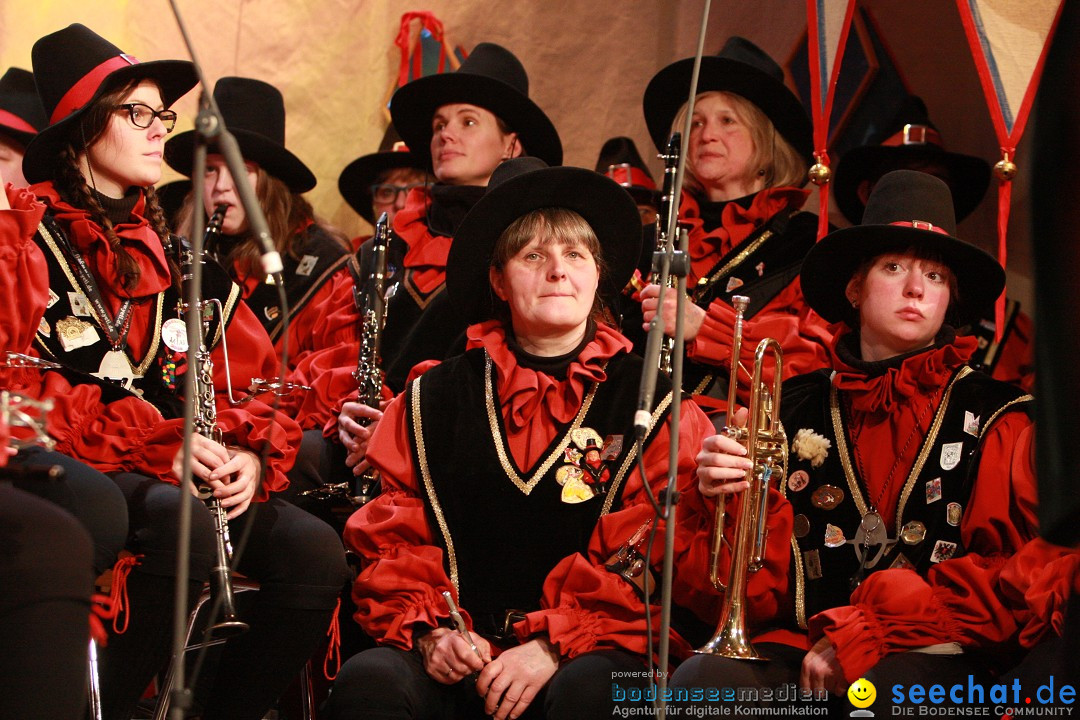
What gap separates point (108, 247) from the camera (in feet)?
11.2

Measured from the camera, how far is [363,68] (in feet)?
20.2

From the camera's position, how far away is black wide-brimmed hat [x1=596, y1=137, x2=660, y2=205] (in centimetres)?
522

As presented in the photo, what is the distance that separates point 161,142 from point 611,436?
162 cm

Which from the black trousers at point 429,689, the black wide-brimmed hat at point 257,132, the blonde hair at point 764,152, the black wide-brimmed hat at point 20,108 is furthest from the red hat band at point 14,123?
the black trousers at point 429,689

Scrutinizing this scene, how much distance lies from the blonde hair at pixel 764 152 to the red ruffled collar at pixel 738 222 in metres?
0.12

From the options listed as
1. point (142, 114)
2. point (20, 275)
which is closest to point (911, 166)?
point (142, 114)

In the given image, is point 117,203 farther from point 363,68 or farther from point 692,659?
point 363,68

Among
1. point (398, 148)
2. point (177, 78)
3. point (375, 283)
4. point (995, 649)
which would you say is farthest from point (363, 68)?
point (995, 649)

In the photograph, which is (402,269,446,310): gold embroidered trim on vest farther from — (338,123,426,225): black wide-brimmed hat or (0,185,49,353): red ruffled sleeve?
(0,185,49,353): red ruffled sleeve

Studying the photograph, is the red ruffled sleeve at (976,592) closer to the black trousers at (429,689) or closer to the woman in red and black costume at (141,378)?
the black trousers at (429,689)

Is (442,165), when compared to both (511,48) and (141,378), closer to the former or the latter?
(511,48)

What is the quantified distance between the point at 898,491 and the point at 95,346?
7.31ft

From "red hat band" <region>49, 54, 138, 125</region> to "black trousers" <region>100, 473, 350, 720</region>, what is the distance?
1.11m

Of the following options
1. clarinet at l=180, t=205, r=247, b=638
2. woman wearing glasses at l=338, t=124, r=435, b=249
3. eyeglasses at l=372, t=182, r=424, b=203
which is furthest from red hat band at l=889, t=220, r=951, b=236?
eyeglasses at l=372, t=182, r=424, b=203
